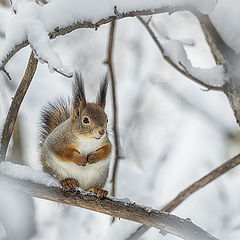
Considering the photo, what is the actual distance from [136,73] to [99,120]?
121 inches

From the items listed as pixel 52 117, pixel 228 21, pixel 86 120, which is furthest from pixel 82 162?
pixel 228 21

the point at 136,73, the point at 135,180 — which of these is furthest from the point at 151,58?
the point at 135,180

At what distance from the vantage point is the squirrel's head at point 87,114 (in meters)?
1.95

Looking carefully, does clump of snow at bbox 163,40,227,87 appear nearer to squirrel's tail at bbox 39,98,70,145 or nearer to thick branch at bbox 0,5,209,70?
thick branch at bbox 0,5,209,70

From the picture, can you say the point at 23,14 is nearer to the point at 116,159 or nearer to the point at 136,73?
the point at 116,159

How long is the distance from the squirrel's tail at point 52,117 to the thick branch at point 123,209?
1.69 feet

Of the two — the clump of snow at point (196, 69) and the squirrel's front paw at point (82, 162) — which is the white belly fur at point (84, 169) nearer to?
the squirrel's front paw at point (82, 162)

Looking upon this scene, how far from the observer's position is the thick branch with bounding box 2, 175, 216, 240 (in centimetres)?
159

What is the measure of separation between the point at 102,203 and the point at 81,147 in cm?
33

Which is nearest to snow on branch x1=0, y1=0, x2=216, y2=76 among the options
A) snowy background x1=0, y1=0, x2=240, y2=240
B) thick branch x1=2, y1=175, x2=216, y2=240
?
thick branch x1=2, y1=175, x2=216, y2=240

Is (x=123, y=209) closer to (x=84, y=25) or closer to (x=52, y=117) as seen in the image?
(x=84, y=25)

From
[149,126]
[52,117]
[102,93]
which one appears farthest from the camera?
[149,126]

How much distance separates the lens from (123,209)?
164cm

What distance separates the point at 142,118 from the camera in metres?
4.81
